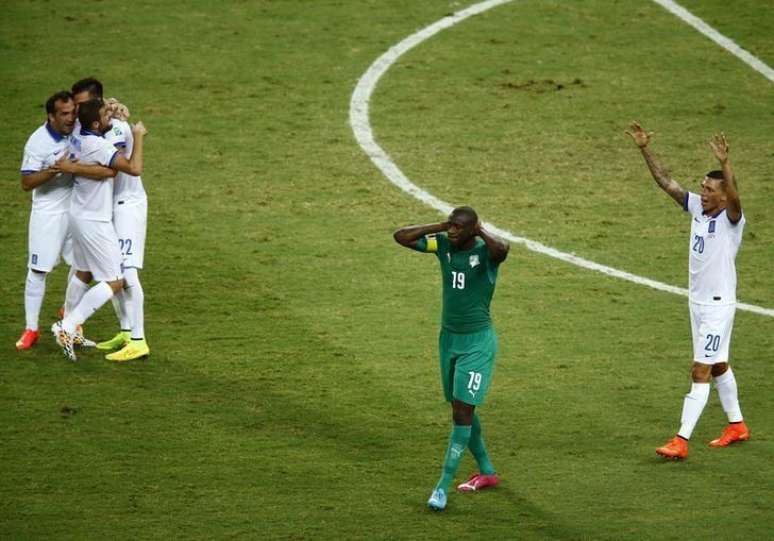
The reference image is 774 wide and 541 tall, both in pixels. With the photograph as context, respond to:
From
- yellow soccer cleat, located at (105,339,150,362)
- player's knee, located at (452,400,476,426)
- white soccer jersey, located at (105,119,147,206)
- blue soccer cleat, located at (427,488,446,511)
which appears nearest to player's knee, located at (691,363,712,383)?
player's knee, located at (452,400,476,426)

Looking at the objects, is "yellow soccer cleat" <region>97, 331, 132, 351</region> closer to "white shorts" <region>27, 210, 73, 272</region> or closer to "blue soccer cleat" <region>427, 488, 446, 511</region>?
"white shorts" <region>27, 210, 73, 272</region>

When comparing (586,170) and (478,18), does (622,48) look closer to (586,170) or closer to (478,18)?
(478,18)

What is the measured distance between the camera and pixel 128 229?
1274 cm

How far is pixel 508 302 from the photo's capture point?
14469 mm

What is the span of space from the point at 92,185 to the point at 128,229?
25.6 inches

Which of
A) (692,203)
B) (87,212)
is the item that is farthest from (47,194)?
(692,203)

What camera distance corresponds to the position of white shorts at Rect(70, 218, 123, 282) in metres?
12.3

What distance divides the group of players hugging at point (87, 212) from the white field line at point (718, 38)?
11.7 m

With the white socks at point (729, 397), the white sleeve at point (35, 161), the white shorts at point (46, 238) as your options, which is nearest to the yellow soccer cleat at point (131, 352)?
the white shorts at point (46, 238)

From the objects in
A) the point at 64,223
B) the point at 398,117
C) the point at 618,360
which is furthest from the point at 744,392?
the point at 398,117

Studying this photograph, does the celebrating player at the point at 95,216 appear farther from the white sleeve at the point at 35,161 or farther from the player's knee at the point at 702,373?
the player's knee at the point at 702,373

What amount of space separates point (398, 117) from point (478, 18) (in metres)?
3.64

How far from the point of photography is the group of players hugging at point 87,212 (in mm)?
12211

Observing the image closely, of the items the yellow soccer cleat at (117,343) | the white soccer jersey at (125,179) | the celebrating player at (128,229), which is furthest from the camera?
the yellow soccer cleat at (117,343)
